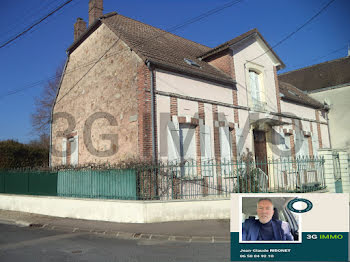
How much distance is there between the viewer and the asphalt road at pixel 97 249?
4.64 m

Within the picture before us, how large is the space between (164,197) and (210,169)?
2675mm

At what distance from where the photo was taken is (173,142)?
9727 millimetres

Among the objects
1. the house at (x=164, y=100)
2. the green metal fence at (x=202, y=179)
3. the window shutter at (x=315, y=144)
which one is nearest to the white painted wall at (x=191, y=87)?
the house at (x=164, y=100)

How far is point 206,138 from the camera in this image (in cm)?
1080

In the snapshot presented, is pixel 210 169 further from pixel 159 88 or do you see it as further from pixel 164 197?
pixel 159 88

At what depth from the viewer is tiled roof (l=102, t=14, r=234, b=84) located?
10.2 meters

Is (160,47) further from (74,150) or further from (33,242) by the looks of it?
(33,242)

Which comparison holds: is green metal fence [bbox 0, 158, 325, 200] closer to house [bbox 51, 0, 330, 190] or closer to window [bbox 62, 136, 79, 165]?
house [bbox 51, 0, 330, 190]

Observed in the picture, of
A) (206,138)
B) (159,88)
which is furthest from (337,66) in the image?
(159,88)

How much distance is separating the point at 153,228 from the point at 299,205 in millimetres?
4423

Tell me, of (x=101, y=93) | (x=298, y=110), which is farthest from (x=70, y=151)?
(x=298, y=110)

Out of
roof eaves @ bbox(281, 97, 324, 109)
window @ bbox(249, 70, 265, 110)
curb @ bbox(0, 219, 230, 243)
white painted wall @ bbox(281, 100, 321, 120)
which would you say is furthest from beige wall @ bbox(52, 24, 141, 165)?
roof eaves @ bbox(281, 97, 324, 109)

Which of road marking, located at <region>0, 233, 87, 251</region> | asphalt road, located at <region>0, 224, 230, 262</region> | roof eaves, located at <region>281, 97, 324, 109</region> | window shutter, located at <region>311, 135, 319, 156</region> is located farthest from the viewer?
window shutter, located at <region>311, 135, 319, 156</region>

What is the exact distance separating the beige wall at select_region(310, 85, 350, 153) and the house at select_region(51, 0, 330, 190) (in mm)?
3913
